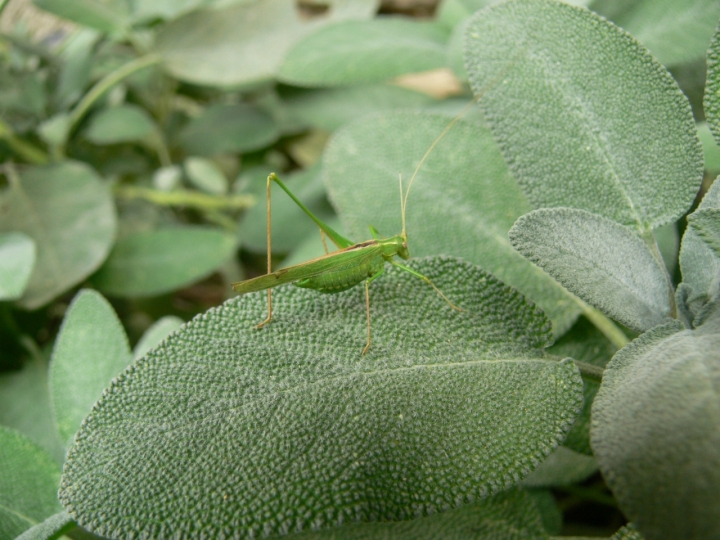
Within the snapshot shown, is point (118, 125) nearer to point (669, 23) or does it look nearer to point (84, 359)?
point (84, 359)

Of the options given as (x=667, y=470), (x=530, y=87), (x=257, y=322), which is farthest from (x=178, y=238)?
(x=667, y=470)

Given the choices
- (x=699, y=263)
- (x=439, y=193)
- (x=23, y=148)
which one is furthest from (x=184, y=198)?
(x=699, y=263)

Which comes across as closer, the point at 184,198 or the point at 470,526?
the point at 470,526

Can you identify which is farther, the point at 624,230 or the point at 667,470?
the point at 624,230

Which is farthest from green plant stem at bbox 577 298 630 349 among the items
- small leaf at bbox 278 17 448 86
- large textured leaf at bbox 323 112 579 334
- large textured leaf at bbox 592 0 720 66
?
small leaf at bbox 278 17 448 86

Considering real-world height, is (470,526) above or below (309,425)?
below

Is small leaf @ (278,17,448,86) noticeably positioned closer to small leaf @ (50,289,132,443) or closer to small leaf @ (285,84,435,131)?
small leaf @ (285,84,435,131)

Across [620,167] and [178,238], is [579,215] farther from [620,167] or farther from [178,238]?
[178,238]
